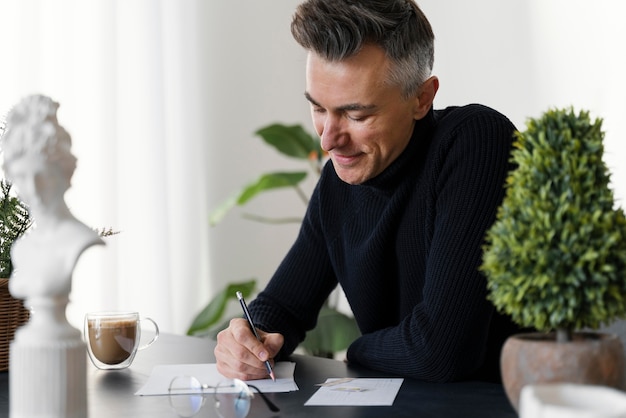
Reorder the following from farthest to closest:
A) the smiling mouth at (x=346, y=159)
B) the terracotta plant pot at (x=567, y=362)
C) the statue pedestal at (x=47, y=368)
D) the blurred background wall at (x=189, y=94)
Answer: the blurred background wall at (x=189, y=94) → the smiling mouth at (x=346, y=159) → the statue pedestal at (x=47, y=368) → the terracotta plant pot at (x=567, y=362)

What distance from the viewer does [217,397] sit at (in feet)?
4.09

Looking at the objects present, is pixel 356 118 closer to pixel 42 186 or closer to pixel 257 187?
pixel 42 186

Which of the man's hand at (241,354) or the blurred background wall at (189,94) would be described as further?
the blurred background wall at (189,94)

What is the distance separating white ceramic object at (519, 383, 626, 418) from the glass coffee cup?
0.94m

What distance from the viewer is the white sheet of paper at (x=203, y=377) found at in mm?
1394

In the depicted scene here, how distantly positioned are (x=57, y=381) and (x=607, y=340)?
2.09 feet

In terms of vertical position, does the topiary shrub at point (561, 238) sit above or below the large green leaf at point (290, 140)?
below

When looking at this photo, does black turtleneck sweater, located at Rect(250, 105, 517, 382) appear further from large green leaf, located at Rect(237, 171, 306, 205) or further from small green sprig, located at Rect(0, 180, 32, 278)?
large green leaf, located at Rect(237, 171, 306, 205)

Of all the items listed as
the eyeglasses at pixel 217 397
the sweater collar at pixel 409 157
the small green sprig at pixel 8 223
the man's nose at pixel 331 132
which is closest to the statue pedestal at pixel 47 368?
the eyeglasses at pixel 217 397

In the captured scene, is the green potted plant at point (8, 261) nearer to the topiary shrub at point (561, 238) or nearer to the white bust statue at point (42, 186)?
Result: the white bust statue at point (42, 186)

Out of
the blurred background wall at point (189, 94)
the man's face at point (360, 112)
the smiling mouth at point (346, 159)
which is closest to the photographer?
the man's face at point (360, 112)

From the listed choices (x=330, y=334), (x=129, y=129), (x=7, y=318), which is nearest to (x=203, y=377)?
(x=7, y=318)

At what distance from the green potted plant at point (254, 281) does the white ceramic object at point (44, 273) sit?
2089 millimetres

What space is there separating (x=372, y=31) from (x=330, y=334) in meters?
1.65
